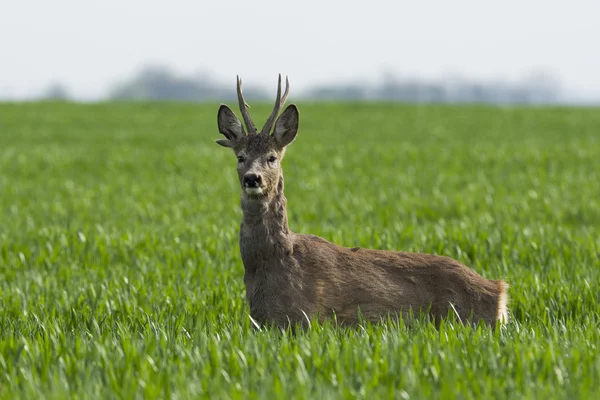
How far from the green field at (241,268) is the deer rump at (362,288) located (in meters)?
0.21

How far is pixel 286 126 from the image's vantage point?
17.8 feet

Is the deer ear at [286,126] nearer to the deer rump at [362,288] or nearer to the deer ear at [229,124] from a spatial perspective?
the deer ear at [229,124]

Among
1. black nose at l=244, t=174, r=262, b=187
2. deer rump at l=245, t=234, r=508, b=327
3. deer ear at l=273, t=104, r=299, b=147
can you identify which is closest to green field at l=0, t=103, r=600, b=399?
deer rump at l=245, t=234, r=508, b=327

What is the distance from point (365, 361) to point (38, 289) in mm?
4213

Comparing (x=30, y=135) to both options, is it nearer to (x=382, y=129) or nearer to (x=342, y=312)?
(x=382, y=129)

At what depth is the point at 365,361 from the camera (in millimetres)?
4391

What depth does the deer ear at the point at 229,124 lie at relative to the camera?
5.41 m

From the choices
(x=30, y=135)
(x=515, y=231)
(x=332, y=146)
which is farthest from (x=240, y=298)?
(x=30, y=135)

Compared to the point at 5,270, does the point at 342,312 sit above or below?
above

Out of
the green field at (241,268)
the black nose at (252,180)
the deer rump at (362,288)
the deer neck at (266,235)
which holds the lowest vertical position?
the green field at (241,268)

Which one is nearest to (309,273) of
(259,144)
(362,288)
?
(362,288)

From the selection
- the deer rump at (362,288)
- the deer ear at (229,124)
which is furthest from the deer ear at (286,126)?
the deer rump at (362,288)

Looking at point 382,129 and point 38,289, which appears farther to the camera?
point 382,129

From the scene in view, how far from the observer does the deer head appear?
5.14 m
